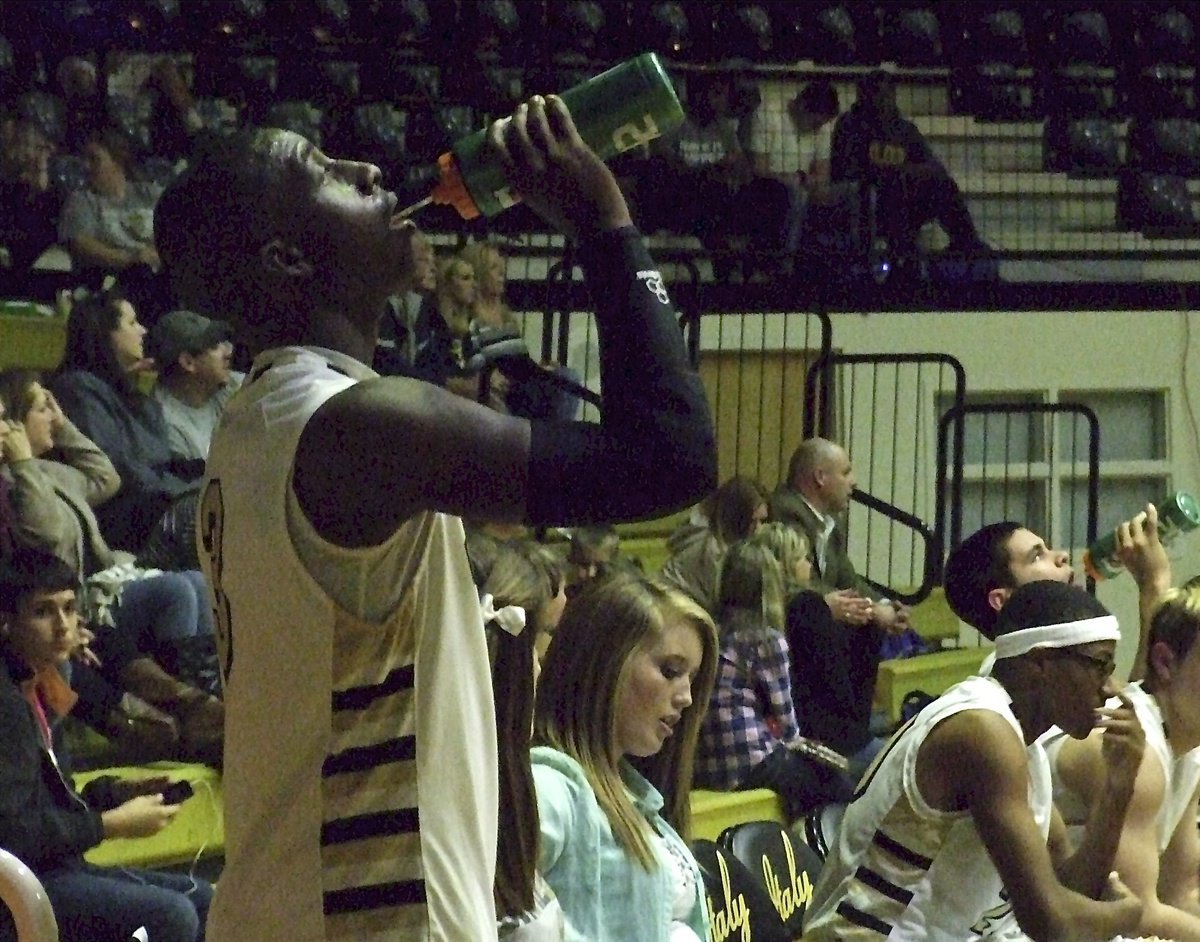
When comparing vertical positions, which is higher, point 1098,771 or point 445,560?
point 445,560

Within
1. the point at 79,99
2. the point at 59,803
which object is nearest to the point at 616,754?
the point at 59,803

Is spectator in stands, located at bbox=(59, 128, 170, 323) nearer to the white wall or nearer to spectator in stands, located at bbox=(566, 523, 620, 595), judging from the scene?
spectator in stands, located at bbox=(566, 523, 620, 595)

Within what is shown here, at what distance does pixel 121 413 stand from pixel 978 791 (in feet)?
12.6

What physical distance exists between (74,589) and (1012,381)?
710 centimetres

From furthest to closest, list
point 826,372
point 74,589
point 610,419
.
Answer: point 826,372
point 74,589
point 610,419

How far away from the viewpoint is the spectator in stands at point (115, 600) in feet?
16.9

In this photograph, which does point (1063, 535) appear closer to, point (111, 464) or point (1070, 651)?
point (111, 464)

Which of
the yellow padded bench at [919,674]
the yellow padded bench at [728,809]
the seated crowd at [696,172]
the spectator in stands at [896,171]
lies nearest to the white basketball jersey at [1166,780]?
the yellow padded bench at [728,809]

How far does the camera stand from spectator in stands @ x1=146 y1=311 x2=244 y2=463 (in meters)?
6.58

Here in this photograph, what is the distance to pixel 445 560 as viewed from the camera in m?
1.72

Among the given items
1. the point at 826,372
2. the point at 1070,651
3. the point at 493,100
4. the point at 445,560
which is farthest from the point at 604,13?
the point at 445,560

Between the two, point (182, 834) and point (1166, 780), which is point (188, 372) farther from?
point (1166, 780)

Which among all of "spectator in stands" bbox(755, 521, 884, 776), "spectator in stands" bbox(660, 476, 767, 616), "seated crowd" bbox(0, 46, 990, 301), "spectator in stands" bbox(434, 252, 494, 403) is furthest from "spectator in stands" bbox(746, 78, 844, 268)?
"spectator in stands" bbox(755, 521, 884, 776)

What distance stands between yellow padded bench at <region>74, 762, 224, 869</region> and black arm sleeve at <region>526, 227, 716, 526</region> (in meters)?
3.46
